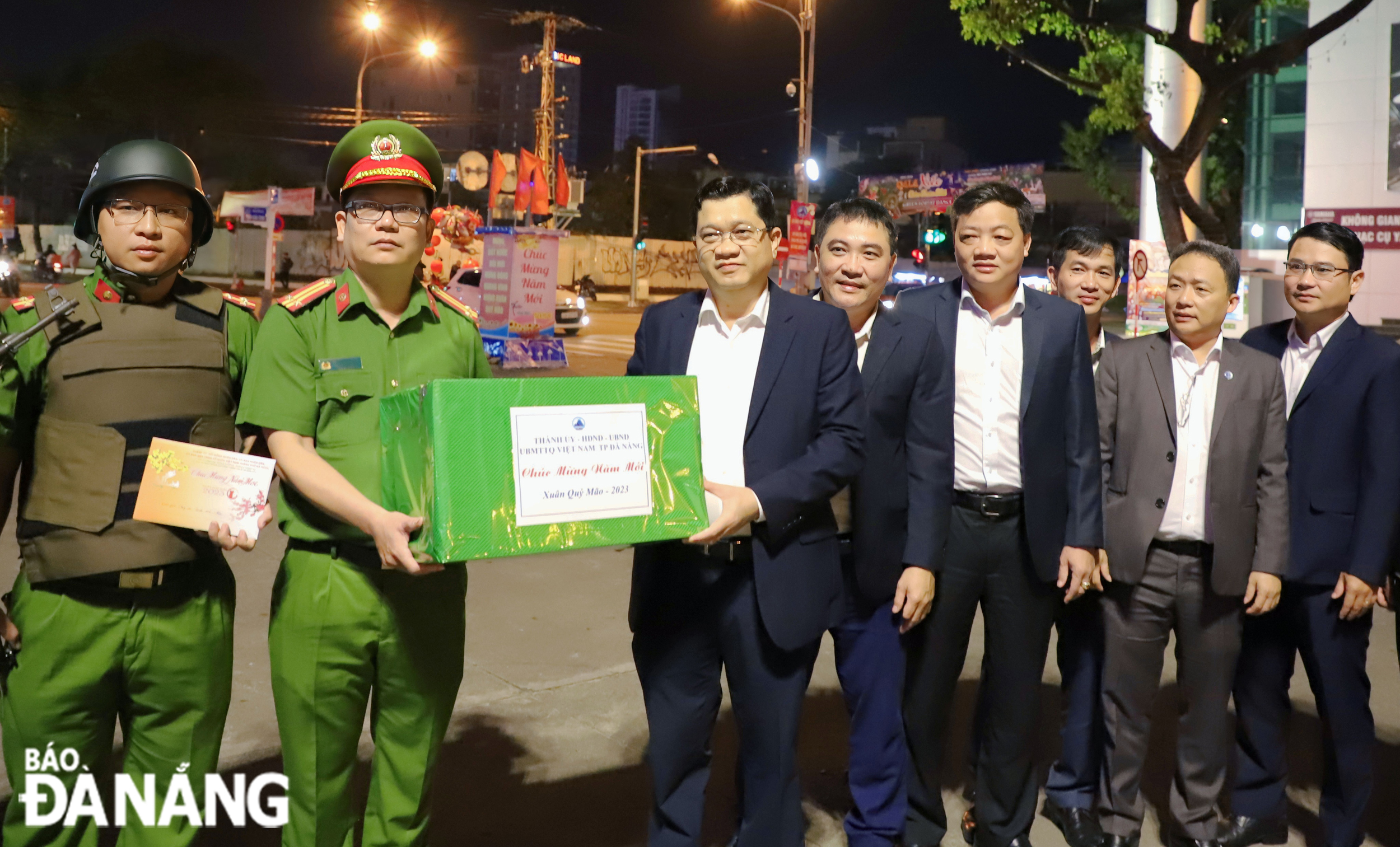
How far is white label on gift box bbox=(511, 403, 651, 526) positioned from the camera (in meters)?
2.31

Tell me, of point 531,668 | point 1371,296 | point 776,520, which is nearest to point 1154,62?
point 1371,296

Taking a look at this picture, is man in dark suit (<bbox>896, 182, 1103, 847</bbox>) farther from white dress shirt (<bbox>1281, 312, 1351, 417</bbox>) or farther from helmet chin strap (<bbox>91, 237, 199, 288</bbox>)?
helmet chin strap (<bbox>91, 237, 199, 288</bbox>)

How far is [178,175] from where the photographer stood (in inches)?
104

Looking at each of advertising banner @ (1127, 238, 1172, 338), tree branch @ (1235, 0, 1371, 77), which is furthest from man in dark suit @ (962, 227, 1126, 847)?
tree branch @ (1235, 0, 1371, 77)

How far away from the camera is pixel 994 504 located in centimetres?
335

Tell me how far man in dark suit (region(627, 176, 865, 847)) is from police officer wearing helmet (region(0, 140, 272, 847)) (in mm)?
1063

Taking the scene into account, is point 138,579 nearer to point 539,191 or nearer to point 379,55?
point 539,191

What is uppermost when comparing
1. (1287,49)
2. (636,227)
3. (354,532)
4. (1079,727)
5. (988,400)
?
(636,227)

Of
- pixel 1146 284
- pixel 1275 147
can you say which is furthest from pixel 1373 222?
pixel 1146 284

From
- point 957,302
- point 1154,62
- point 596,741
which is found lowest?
point 596,741

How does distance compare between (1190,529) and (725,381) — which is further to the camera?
(1190,529)

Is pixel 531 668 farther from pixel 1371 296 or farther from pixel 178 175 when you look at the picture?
pixel 1371 296

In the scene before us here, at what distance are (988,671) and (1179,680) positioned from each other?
65cm

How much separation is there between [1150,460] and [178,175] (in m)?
2.95
